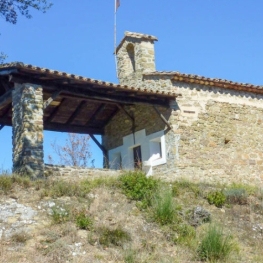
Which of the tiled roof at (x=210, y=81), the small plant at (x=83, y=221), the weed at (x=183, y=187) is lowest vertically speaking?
the small plant at (x=83, y=221)

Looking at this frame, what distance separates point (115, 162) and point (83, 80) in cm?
498

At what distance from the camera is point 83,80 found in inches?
491

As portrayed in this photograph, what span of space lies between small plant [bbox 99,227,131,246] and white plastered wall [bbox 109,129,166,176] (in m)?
5.66

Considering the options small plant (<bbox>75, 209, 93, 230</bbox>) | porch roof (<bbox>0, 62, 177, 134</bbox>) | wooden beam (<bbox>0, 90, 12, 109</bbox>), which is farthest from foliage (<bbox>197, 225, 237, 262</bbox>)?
wooden beam (<bbox>0, 90, 12, 109</bbox>)

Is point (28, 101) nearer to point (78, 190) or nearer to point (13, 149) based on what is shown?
point (13, 149)

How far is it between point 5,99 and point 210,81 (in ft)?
21.8

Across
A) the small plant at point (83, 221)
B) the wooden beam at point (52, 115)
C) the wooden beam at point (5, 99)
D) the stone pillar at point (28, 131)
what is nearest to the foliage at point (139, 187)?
the small plant at point (83, 221)

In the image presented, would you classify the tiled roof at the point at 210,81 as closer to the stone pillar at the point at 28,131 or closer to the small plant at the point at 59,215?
the stone pillar at the point at 28,131

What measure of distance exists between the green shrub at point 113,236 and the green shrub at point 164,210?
1.12 metres

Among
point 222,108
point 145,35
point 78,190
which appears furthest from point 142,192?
point 145,35

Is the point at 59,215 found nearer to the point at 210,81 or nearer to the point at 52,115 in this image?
the point at 52,115

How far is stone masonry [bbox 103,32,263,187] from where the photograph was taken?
47.0 feet

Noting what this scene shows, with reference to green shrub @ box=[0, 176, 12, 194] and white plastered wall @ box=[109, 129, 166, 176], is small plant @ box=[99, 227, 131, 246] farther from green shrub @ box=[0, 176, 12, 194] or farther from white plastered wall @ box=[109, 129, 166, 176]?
white plastered wall @ box=[109, 129, 166, 176]

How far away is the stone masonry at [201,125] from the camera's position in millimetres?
14328
